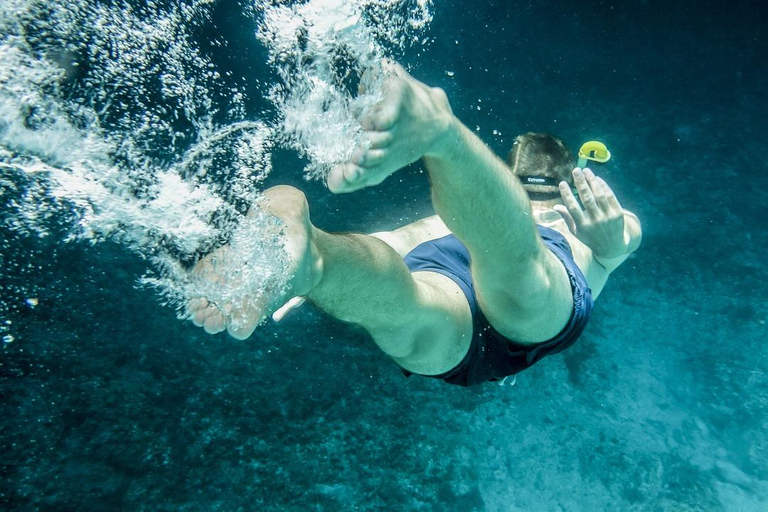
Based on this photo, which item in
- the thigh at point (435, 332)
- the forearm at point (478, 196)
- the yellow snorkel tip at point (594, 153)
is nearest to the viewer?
the forearm at point (478, 196)

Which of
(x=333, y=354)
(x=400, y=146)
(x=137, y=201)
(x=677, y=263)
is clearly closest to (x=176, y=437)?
(x=333, y=354)

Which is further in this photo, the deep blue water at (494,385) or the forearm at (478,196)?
the deep blue water at (494,385)

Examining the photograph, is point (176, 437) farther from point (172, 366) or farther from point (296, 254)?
point (296, 254)

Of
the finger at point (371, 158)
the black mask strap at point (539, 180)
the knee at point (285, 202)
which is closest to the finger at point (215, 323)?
the knee at point (285, 202)

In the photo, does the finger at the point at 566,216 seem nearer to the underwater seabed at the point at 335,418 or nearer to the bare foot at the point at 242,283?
the bare foot at the point at 242,283

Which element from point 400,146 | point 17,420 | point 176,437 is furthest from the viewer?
point 176,437

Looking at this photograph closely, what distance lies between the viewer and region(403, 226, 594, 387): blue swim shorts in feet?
6.75

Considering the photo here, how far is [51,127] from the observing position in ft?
5.55

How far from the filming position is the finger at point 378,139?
1061 mm

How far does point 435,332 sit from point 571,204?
1.23m

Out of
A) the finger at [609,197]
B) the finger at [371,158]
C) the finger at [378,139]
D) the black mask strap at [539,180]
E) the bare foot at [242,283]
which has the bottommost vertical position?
the black mask strap at [539,180]

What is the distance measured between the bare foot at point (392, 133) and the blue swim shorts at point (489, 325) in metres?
1.07

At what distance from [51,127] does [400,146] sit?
1.49 m

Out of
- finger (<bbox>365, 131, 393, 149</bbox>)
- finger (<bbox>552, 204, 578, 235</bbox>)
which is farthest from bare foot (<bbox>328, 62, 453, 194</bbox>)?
finger (<bbox>552, 204, 578, 235</bbox>)
